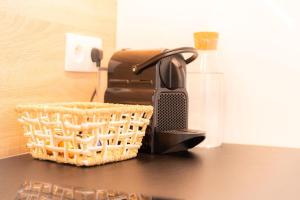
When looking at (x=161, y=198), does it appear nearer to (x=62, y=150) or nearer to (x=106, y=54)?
(x=62, y=150)

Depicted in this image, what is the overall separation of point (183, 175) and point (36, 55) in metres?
0.47

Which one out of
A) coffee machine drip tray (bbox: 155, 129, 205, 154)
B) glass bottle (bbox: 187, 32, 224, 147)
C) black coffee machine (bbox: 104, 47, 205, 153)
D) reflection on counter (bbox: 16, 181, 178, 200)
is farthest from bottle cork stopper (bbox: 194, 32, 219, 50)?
reflection on counter (bbox: 16, 181, 178, 200)

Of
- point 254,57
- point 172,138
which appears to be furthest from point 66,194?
point 254,57

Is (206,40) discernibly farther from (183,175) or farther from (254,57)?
(183,175)

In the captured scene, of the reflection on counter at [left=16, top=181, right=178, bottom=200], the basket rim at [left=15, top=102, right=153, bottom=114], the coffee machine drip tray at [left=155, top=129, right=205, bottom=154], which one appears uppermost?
the basket rim at [left=15, top=102, right=153, bottom=114]

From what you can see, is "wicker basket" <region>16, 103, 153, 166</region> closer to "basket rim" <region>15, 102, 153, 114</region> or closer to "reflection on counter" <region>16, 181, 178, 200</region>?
"basket rim" <region>15, 102, 153, 114</region>

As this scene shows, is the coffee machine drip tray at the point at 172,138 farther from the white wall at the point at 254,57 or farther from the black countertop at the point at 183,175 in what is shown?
the white wall at the point at 254,57

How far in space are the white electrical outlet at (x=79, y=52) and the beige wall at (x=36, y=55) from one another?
2 centimetres

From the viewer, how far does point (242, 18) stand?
1.18m

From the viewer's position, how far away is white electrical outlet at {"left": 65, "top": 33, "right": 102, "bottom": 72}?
1.13 m

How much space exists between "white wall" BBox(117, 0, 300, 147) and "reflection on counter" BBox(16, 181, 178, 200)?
0.64 metres

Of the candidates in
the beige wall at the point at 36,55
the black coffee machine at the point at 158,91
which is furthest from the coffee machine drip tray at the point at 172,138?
the beige wall at the point at 36,55

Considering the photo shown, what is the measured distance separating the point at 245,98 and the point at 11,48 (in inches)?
24.6

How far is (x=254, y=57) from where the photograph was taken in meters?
1.17
